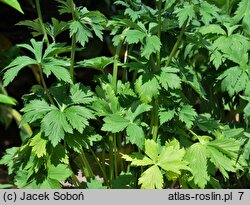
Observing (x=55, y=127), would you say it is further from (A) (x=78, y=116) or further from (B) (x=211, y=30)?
(B) (x=211, y=30)

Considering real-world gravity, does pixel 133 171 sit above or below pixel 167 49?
below

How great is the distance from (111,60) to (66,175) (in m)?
0.55

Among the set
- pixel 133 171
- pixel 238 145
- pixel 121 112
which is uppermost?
pixel 121 112

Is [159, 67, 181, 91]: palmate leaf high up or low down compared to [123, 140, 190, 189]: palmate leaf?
up

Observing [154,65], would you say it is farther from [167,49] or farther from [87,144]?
[87,144]

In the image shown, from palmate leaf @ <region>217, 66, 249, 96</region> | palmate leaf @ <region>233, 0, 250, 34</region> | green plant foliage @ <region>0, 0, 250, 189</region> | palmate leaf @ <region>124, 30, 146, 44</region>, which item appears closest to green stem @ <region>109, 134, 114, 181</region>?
green plant foliage @ <region>0, 0, 250, 189</region>

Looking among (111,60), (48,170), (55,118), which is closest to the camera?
(55,118)

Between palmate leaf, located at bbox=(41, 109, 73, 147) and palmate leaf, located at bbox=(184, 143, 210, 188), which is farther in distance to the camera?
palmate leaf, located at bbox=(184, 143, 210, 188)

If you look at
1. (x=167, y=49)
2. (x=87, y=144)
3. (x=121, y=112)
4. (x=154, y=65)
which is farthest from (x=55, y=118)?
(x=167, y=49)

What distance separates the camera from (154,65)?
2.12 metres

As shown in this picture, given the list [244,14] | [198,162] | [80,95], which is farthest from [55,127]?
[244,14]

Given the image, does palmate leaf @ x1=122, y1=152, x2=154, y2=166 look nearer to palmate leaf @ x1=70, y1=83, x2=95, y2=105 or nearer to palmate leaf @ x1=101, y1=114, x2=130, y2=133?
palmate leaf @ x1=101, y1=114, x2=130, y2=133

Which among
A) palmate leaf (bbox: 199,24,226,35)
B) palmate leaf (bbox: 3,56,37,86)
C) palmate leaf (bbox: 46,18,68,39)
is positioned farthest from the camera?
palmate leaf (bbox: 199,24,226,35)

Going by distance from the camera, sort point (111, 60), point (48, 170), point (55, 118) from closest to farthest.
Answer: point (55, 118)
point (48, 170)
point (111, 60)
